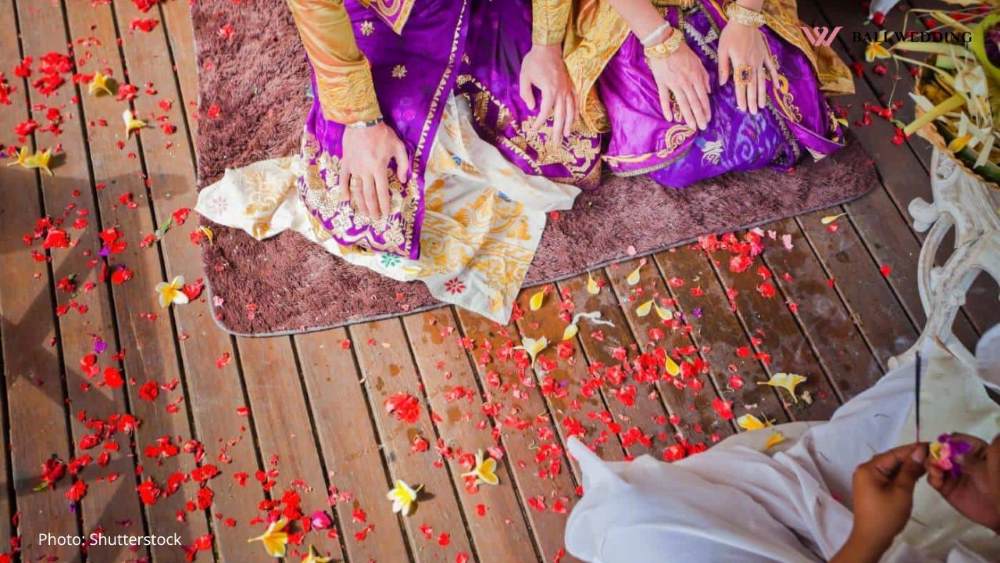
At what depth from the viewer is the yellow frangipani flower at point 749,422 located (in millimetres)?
1777

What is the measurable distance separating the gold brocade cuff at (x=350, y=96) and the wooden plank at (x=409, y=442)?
523mm

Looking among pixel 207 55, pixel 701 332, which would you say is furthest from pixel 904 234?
pixel 207 55

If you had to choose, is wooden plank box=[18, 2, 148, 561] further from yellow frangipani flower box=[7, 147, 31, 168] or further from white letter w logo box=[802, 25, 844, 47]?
white letter w logo box=[802, 25, 844, 47]

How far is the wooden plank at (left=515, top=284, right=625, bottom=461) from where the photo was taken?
179 centimetres

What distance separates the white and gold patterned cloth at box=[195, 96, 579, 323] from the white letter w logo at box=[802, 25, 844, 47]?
2.35 feet

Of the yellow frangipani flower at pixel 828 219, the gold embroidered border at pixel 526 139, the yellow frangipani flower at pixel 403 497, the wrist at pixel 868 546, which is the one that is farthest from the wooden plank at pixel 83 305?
the yellow frangipani flower at pixel 828 219

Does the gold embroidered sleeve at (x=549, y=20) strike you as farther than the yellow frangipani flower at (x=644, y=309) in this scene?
No

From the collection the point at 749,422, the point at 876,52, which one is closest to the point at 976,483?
the point at 749,422

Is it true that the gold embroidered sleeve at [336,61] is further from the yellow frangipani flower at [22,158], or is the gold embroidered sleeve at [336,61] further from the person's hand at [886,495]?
the person's hand at [886,495]

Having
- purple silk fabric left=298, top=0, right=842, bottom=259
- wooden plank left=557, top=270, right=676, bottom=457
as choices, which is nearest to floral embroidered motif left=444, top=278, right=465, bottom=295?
purple silk fabric left=298, top=0, right=842, bottom=259

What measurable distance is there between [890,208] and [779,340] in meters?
0.52

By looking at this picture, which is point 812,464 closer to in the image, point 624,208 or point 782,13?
point 624,208

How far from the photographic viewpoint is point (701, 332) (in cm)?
190

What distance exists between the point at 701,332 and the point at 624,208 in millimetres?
381
